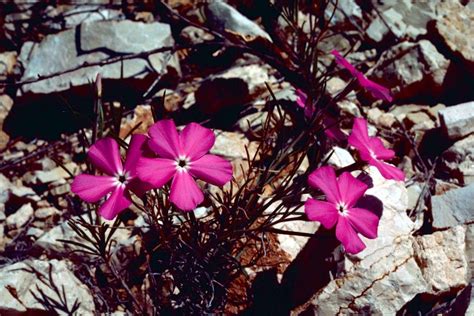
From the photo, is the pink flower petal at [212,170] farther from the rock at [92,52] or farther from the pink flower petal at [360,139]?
the rock at [92,52]

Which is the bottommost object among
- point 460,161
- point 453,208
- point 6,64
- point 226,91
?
point 453,208

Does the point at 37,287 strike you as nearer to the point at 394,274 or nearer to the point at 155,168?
the point at 155,168

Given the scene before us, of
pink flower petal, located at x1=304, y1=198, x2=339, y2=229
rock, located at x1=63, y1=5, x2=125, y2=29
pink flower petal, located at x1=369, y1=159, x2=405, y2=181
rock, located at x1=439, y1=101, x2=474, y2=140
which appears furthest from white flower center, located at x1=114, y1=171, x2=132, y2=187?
rock, located at x1=63, y1=5, x2=125, y2=29

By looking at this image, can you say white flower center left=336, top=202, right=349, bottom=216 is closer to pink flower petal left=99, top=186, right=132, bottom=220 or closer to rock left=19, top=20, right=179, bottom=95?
pink flower petal left=99, top=186, right=132, bottom=220

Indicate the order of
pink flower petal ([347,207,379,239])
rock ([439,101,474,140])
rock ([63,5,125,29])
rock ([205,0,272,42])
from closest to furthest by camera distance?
pink flower petal ([347,207,379,239]) < rock ([439,101,474,140]) < rock ([205,0,272,42]) < rock ([63,5,125,29])

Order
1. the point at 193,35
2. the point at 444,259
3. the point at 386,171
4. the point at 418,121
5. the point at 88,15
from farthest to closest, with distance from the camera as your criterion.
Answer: the point at 88,15, the point at 193,35, the point at 418,121, the point at 444,259, the point at 386,171

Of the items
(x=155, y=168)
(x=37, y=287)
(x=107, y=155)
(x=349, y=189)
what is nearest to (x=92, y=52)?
(x=37, y=287)

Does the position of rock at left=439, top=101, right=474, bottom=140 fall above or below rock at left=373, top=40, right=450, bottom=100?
below
